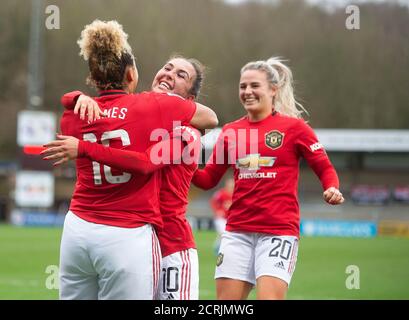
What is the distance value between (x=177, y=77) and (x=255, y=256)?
4.54ft

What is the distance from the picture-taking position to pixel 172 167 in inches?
199

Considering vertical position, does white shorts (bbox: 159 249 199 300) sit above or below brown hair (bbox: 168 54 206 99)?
below

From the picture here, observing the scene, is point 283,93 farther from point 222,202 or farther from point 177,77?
point 222,202

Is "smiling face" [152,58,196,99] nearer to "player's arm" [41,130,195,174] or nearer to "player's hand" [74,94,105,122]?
"player's hand" [74,94,105,122]

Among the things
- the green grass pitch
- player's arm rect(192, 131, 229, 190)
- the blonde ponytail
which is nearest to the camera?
player's arm rect(192, 131, 229, 190)

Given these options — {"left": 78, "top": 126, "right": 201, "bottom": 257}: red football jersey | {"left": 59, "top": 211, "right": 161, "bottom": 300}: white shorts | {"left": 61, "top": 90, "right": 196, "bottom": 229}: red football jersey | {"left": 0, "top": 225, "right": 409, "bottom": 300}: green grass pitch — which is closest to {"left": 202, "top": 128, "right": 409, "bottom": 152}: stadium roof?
{"left": 0, "top": 225, "right": 409, "bottom": 300}: green grass pitch

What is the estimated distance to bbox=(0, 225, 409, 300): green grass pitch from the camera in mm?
11547

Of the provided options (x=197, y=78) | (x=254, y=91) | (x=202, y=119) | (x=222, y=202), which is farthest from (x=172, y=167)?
(x=222, y=202)

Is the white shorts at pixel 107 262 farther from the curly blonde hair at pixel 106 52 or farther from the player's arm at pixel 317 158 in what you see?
the player's arm at pixel 317 158

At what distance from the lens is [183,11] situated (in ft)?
152

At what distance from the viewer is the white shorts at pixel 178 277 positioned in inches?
193

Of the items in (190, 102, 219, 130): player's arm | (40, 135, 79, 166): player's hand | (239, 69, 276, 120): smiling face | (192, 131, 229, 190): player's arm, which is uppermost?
(239, 69, 276, 120): smiling face
